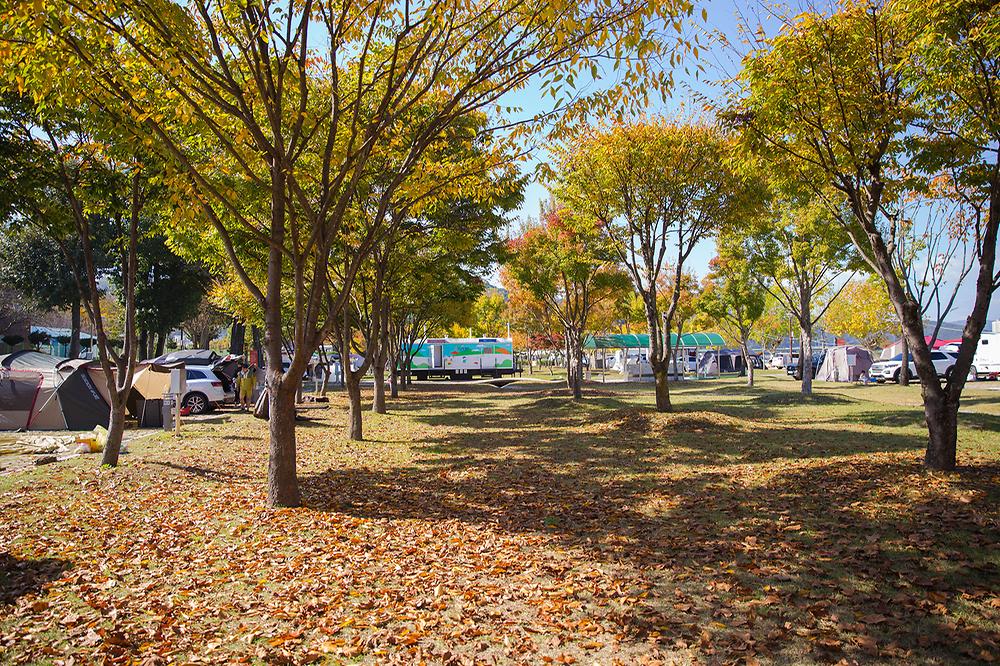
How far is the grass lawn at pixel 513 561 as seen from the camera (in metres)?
3.48

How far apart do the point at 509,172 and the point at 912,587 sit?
6.36 metres

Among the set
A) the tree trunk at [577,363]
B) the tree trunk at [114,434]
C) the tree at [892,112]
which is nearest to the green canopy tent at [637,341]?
the tree trunk at [577,363]

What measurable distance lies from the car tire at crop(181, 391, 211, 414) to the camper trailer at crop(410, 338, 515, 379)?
92.2 feet

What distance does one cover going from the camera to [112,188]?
→ 8.47 metres

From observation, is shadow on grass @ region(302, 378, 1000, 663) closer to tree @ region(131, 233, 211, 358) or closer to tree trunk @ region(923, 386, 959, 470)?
tree trunk @ region(923, 386, 959, 470)

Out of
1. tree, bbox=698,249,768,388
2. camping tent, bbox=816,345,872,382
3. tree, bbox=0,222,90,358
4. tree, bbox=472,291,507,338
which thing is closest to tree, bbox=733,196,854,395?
tree, bbox=698,249,768,388

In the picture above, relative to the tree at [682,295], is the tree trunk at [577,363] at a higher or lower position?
lower

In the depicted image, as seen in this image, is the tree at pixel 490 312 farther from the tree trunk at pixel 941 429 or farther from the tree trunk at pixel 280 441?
the tree trunk at pixel 280 441

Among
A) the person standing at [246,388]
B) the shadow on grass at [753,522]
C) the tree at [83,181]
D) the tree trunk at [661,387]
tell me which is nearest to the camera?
the shadow on grass at [753,522]

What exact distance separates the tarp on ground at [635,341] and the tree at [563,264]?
606 inches

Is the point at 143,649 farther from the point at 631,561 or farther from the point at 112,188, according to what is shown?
the point at 112,188

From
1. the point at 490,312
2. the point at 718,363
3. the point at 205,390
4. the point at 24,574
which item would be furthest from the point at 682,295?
the point at 24,574

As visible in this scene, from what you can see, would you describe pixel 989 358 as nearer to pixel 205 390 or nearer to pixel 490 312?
pixel 490 312

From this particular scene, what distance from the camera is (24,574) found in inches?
176
